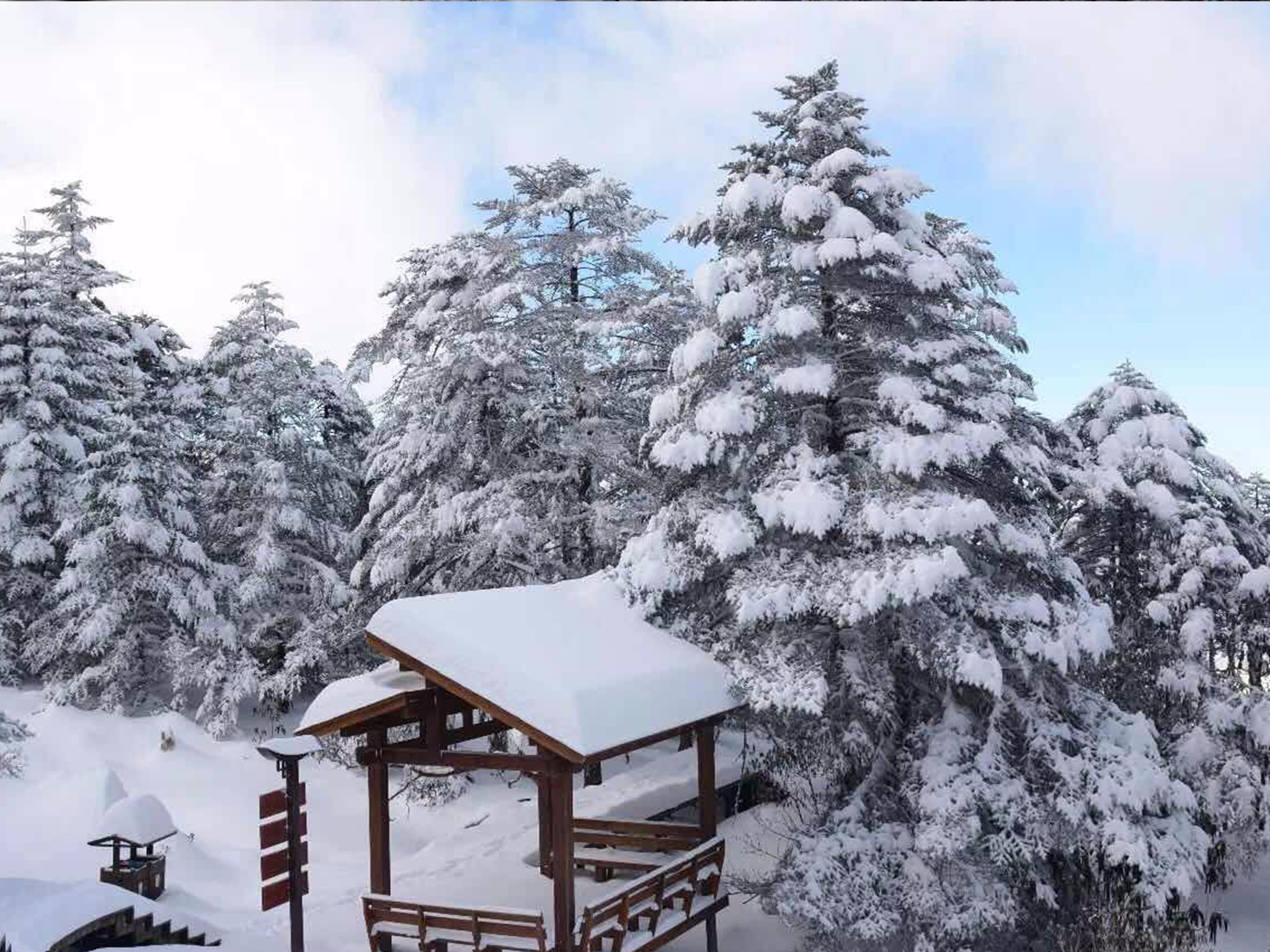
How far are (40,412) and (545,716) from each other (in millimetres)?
20906

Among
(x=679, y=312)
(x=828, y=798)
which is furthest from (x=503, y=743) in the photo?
(x=679, y=312)

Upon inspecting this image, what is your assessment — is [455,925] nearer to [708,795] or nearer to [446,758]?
[446,758]

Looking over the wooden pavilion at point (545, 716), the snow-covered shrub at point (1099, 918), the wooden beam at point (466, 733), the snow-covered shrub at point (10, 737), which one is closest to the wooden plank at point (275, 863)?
the wooden pavilion at point (545, 716)

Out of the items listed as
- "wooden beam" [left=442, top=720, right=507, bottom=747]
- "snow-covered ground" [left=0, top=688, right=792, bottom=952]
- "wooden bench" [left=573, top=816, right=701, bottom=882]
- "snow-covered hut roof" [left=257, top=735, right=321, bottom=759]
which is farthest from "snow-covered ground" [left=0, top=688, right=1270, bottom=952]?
"snow-covered hut roof" [left=257, top=735, right=321, bottom=759]

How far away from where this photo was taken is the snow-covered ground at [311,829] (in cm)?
1401

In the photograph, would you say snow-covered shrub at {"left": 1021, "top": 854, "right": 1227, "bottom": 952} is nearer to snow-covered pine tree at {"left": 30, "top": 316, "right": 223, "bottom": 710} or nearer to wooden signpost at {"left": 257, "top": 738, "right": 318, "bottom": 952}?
wooden signpost at {"left": 257, "top": 738, "right": 318, "bottom": 952}

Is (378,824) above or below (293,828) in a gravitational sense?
below

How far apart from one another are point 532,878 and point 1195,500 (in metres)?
12.3

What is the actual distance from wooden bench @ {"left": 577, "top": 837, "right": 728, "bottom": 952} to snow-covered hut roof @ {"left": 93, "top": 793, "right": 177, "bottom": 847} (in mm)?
6990

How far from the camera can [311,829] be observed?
19.6 metres

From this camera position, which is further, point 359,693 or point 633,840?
point 633,840

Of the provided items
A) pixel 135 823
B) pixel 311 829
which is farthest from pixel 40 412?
pixel 135 823

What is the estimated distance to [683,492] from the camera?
13.4 m

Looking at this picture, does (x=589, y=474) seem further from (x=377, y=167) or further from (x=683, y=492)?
(x=377, y=167)
